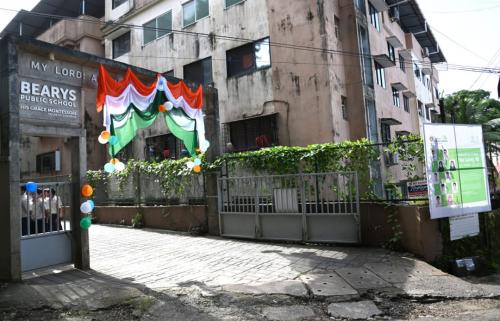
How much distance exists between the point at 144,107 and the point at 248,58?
8432 millimetres

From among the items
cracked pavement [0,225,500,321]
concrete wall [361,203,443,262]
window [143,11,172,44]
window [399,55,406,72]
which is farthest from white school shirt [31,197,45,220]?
window [399,55,406,72]

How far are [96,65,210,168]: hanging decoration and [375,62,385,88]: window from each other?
11198mm

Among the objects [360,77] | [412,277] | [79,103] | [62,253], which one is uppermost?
[360,77]

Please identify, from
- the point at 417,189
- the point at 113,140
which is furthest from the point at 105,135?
the point at 417,189

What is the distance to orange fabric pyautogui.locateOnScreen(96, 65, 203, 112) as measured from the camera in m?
7.74

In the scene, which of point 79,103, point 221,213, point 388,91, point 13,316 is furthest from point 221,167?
point 388,91

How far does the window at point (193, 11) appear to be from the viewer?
1773 centimetres

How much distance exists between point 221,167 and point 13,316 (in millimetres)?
6575

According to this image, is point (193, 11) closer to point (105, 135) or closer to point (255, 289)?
point (105, 135)

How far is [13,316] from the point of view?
4891 millimetres

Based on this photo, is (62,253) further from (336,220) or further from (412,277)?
(412,277)

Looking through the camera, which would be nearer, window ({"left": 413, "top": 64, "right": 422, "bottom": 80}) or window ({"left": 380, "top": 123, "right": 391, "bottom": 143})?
window ({"left": 380, "top": 123, "right": 391, "bottom": 143})

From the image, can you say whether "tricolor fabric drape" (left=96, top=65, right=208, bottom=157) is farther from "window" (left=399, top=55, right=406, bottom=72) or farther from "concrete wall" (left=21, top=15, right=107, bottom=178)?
"window" (left=399, top=55, right=406, bottom=72)

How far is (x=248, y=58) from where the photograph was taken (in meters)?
16.0
